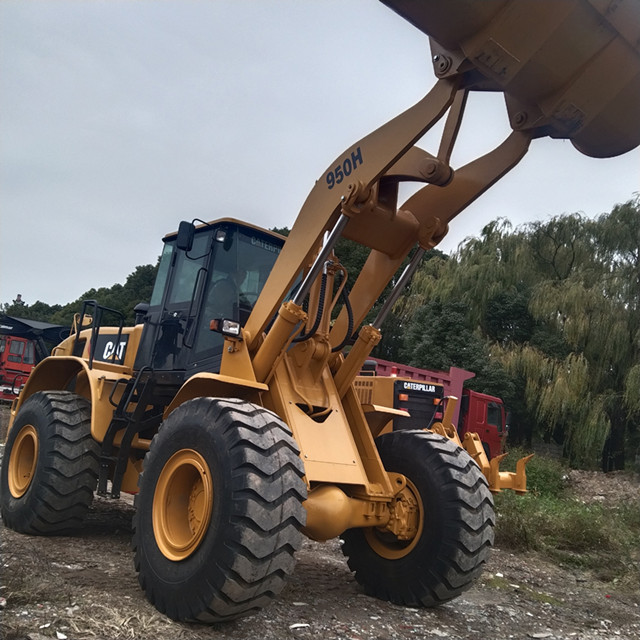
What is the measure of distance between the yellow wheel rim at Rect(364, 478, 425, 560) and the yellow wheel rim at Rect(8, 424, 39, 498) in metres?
3.46

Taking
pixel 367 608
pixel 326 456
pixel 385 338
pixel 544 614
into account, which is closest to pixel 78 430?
pixel 326 456

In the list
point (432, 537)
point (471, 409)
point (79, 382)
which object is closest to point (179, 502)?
point (432, 537)

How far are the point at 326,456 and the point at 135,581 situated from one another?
1.59 m

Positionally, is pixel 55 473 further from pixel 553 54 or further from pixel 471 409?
pixel 471 409

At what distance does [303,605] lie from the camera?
14.8 feet

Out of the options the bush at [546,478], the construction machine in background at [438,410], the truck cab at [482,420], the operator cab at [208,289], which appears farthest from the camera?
the bush at [546,478]

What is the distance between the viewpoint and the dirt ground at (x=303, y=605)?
3596 millimetres

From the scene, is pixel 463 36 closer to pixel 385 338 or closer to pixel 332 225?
pixel 332 225

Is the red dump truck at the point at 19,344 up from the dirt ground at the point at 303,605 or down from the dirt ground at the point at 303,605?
up

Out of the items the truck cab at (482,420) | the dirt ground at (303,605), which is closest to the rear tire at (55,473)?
the dirt ground at (303,605)

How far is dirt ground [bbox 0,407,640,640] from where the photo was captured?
360 centimetres

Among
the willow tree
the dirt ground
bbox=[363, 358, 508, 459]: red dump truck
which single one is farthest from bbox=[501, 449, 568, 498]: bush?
the dirt ground

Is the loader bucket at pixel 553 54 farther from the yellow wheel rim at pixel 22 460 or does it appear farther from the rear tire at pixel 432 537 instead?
the yellow wheel rim at pixel 22 460

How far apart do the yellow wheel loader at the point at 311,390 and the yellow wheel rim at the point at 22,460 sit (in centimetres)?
2
